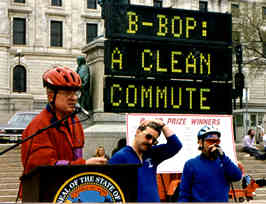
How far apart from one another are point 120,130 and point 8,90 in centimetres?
3821

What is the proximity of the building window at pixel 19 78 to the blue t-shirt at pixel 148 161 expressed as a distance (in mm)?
48241

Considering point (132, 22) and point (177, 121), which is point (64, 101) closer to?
point (177, 121)

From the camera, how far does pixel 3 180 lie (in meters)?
14.4

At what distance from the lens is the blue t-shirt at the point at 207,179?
16.8 ft

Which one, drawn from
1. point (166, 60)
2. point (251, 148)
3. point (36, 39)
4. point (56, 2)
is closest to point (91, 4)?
point (56, 2)

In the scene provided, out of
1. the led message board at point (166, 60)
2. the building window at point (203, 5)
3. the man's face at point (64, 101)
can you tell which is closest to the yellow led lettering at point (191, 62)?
the led message board at point (166, 60)

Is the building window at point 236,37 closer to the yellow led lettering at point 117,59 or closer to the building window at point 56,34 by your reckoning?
the building window at point 56,34

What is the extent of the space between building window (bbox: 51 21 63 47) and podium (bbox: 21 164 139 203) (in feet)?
171

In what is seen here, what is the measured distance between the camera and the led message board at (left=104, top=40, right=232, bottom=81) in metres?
7.89

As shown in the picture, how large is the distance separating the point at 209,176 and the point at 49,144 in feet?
5.89

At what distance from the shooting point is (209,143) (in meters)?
5.37

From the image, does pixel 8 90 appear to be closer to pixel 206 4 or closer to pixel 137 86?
pixel 206 4

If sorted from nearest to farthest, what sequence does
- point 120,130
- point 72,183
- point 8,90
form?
point 72,183, point 120,130, point 8,90

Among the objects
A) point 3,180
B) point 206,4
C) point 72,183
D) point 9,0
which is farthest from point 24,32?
point 72,183
